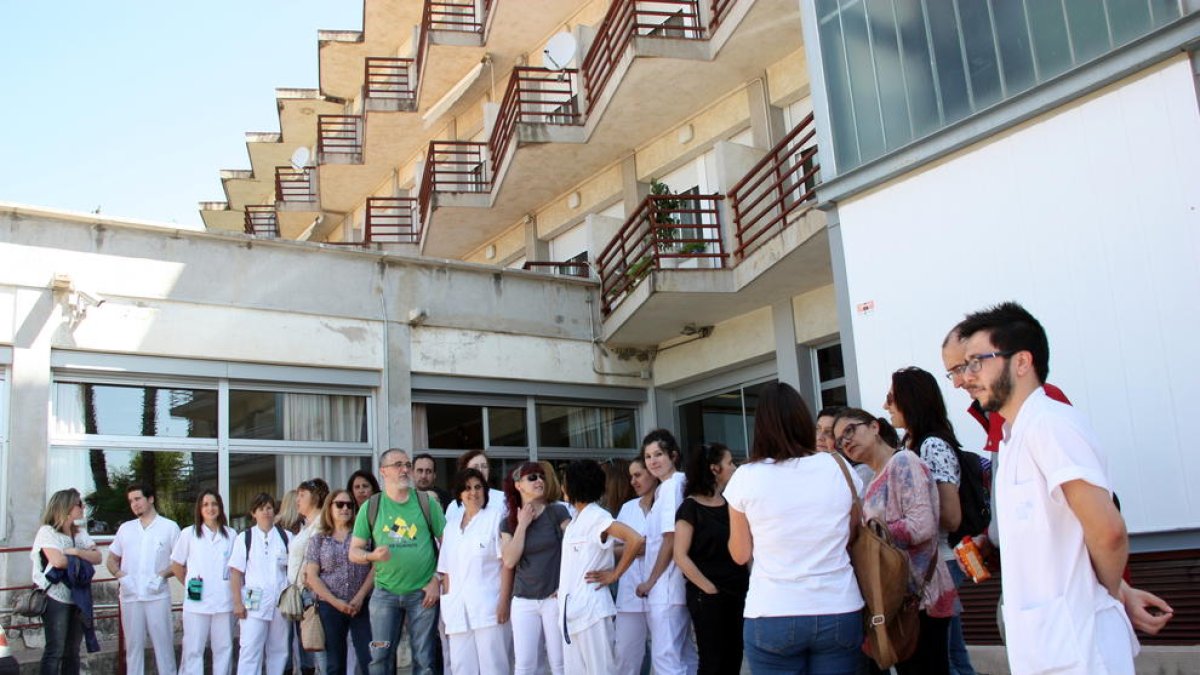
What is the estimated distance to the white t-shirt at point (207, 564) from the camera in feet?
30.2

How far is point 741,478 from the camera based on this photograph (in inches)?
167

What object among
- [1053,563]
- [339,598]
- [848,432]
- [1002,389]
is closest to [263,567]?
[339,598]

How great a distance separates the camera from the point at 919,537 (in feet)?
14.0

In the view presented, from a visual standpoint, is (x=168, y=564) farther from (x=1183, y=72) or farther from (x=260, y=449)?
(x=1183, y=72)

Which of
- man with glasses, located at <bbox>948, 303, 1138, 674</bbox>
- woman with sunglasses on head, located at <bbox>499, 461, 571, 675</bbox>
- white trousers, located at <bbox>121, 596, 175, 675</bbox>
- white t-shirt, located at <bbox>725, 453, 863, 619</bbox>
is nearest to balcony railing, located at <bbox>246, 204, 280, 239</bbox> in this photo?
white trousers, located at <bbox>121, 596, 175, 675</bbox>

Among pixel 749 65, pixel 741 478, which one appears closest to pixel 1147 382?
pixel 741 478

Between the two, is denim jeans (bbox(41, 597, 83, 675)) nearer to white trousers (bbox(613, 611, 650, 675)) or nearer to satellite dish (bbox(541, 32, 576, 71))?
white trousers (bbox(613, 611, 650, 675))

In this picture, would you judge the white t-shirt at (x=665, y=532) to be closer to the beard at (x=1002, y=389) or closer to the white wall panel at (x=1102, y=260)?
the white wall panel at (x=1102, y=260)

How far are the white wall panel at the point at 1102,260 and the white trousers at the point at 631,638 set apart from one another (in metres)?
3.22

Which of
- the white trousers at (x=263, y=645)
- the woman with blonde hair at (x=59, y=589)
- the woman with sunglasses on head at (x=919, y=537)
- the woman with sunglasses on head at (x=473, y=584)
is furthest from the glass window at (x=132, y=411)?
the woman with sunglasses on head at (x=919, y=537)

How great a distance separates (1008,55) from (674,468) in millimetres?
4133

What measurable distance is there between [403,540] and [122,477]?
6.12 m

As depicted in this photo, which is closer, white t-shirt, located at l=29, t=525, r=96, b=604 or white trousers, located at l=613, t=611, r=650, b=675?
white trousers, located at l=613, t=611, r=650, b=675

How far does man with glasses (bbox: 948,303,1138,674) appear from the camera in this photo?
2.68m
